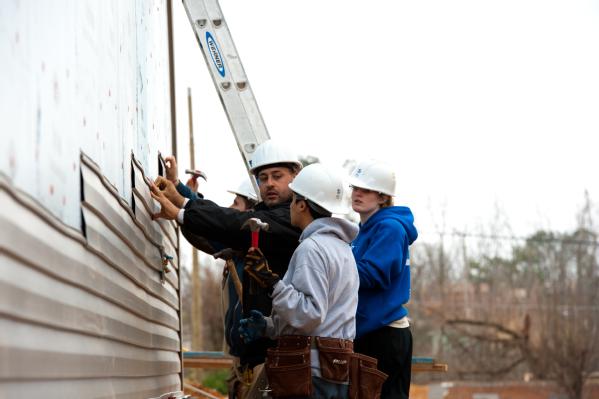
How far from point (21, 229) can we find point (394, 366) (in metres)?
4.17

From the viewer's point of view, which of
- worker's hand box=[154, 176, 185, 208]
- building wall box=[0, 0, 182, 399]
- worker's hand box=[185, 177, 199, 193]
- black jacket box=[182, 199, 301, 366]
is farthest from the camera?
worker's hand box=[185, 177, 199, 193]

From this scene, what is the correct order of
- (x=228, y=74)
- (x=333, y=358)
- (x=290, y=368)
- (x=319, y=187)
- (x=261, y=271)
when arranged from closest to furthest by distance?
(x=261, y=271) < (x=290, y=368) < (x=333, y=358) < (x=319, y=187) < (x=228, y=74)

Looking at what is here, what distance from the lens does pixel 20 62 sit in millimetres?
2924

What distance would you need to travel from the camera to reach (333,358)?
528cm

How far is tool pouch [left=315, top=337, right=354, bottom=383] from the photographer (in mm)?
5266

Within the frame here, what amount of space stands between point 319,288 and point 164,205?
112 cm

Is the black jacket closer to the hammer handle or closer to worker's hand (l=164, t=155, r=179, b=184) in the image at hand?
the hammer handle

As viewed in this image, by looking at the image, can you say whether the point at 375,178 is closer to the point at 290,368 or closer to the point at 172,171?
the point at 172,171

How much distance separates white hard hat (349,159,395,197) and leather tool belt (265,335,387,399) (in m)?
1.77

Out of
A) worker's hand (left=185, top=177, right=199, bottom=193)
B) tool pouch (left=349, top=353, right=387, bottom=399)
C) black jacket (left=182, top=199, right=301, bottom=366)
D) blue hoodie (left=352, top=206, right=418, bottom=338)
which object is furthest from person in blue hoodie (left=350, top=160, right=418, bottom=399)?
worker's hand (left=185, top=177, right=199, bottom=193)

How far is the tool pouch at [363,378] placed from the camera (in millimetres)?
5434

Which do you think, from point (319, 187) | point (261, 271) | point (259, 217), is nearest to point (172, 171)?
point (259, 217)

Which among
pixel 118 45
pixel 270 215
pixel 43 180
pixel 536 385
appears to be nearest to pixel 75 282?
pixel 43 180

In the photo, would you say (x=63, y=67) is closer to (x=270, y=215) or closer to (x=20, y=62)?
(x=20, y=62)
